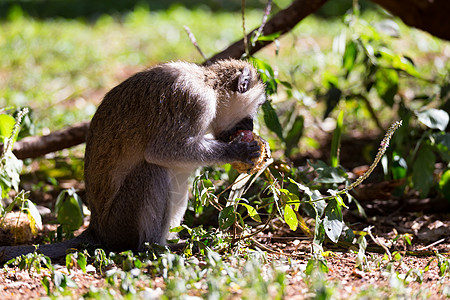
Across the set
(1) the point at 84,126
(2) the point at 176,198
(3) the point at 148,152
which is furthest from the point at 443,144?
(1) the point at 84,126

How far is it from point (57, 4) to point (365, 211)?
29.2 feet

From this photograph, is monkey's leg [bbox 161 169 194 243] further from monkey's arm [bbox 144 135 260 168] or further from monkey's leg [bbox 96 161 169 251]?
monkey's arm [bbox 144 135 260 168]

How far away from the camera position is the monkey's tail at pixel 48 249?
351cm

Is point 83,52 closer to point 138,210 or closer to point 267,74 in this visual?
point 267,74

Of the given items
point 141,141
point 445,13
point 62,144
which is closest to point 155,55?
point 62,144

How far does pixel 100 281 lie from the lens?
3.13 metres

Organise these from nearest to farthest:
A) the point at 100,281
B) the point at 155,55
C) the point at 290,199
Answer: the point at 100,281 → the point at 290,199 → the point at 155,55

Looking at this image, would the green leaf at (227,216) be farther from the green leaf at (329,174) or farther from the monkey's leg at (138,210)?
the green leaf at (329,174)

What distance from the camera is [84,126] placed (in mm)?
4875

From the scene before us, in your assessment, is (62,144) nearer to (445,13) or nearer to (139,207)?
(139,207)

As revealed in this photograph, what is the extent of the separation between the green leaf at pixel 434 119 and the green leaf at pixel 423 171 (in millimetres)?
163

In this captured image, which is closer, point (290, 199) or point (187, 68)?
point (290, 199)

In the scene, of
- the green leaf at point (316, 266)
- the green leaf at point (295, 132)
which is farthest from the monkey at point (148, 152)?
the green leaf at point (295, 132)

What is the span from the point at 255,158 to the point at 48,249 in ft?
4.48
